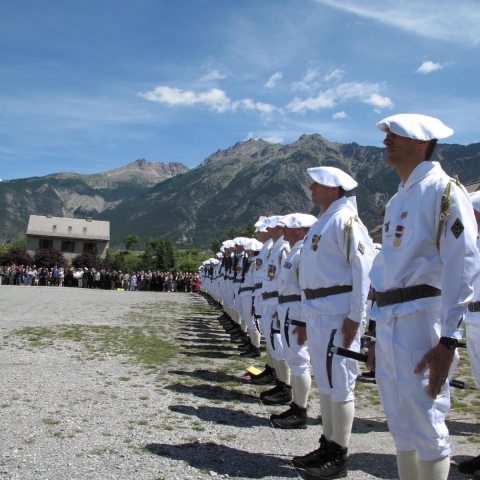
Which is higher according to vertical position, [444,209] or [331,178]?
[331,178]

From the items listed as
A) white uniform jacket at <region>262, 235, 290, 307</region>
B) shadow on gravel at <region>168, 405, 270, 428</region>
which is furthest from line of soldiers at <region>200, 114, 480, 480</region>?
white uniform jacket at <region>262, 235, 290, 307</region>

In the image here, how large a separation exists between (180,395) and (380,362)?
389 centimetres

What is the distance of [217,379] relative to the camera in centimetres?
755

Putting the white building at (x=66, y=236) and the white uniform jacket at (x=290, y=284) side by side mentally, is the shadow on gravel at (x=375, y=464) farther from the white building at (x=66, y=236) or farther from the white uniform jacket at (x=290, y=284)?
the white building at (x=66, y=236)

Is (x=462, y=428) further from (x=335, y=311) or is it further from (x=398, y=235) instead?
(x=398, y=235)

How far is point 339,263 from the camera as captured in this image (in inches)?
168

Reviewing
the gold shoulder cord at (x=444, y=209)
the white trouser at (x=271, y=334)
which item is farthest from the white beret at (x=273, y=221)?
Answer: the gold shoulder cord at (x=444, y=209)

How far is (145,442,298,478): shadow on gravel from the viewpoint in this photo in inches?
157

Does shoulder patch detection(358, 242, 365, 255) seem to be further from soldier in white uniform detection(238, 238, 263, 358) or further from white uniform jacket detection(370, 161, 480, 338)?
soldier in white uniform detection(238, 238, 263, 358)

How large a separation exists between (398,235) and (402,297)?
1.22 ft

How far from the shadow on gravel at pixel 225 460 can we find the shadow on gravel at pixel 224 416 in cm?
77

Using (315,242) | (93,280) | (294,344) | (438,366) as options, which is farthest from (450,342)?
(93,280)

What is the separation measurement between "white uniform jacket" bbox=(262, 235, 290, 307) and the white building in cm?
8885

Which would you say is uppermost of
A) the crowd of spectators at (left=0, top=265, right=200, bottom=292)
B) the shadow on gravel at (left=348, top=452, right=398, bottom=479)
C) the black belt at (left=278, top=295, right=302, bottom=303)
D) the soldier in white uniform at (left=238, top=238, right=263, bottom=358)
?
the black belt at (left=278, top=295, right=302, bottom=303)
